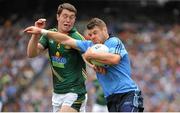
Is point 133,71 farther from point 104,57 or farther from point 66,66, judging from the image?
point 104,57

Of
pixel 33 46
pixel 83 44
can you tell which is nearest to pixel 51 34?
pixel 83 44

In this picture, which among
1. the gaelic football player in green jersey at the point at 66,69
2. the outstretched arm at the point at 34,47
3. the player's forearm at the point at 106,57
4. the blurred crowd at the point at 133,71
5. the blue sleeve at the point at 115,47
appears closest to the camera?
the player's forearm at the point at 106,57

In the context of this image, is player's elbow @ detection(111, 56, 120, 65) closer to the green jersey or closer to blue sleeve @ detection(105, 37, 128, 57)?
blue sleeve @ detection(105, 37, 128, 57)

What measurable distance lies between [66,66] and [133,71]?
1138cm

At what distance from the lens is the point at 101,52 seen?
7113 millimetres

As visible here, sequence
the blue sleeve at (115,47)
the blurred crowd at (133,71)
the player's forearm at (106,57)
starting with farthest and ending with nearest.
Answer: the blurred crowd at (133,71)
the blue sleeve at (115,47)
the player's forearm at (106,57)

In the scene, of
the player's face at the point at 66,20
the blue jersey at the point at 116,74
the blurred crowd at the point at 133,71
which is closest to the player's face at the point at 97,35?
the blue jersey at the point at 116,74

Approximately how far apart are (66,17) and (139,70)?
11.8 meters

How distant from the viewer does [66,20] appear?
27.2 feet

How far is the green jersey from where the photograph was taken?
27.9ft

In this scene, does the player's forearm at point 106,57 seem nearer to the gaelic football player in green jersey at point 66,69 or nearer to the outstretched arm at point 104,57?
the outstretched arm at point 104,57

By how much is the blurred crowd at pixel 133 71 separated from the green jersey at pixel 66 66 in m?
8.26

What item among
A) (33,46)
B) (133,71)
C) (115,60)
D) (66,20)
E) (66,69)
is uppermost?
(66,20)

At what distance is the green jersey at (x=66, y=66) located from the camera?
8508 millimetres
